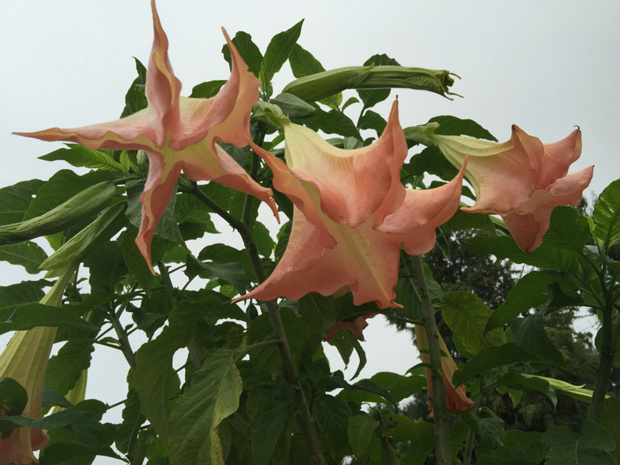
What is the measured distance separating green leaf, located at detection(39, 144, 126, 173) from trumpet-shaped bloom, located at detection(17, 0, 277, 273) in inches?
17.8

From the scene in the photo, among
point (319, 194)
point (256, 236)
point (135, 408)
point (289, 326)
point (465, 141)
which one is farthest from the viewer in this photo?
point (256, 236)

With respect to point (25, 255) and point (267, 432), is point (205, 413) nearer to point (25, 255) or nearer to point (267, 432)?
point (267, 432)

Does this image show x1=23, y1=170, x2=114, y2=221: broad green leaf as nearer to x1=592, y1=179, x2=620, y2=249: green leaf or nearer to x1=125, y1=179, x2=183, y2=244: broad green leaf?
x1=125, y1=179, x2=183, y2=244: broad green leaf

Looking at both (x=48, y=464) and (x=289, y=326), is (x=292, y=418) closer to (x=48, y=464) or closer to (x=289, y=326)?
(x=289, y=326)

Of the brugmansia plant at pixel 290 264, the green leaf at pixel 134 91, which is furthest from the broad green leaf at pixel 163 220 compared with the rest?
the green leaf at pixel 134 91

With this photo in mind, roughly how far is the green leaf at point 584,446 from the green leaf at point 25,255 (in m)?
0.94

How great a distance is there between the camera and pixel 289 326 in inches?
41.4

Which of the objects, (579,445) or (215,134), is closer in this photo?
(215,134)

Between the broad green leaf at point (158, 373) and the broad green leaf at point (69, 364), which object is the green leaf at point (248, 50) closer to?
the broad green leaf at point (158, 373)

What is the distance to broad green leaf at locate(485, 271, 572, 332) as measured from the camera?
0.97 m

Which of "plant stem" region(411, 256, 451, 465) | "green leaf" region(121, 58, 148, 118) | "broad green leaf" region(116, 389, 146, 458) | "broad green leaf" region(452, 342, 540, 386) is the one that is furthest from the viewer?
"broad green leaf" region(116, 389, 146, 458)

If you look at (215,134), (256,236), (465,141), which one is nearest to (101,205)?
(215,134)

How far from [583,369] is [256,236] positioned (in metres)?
0.69

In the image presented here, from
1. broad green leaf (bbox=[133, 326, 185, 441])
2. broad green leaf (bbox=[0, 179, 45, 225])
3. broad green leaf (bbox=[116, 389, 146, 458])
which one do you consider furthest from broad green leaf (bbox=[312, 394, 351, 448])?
broad green leaf (bbox=[0, 179, 45, 225])
